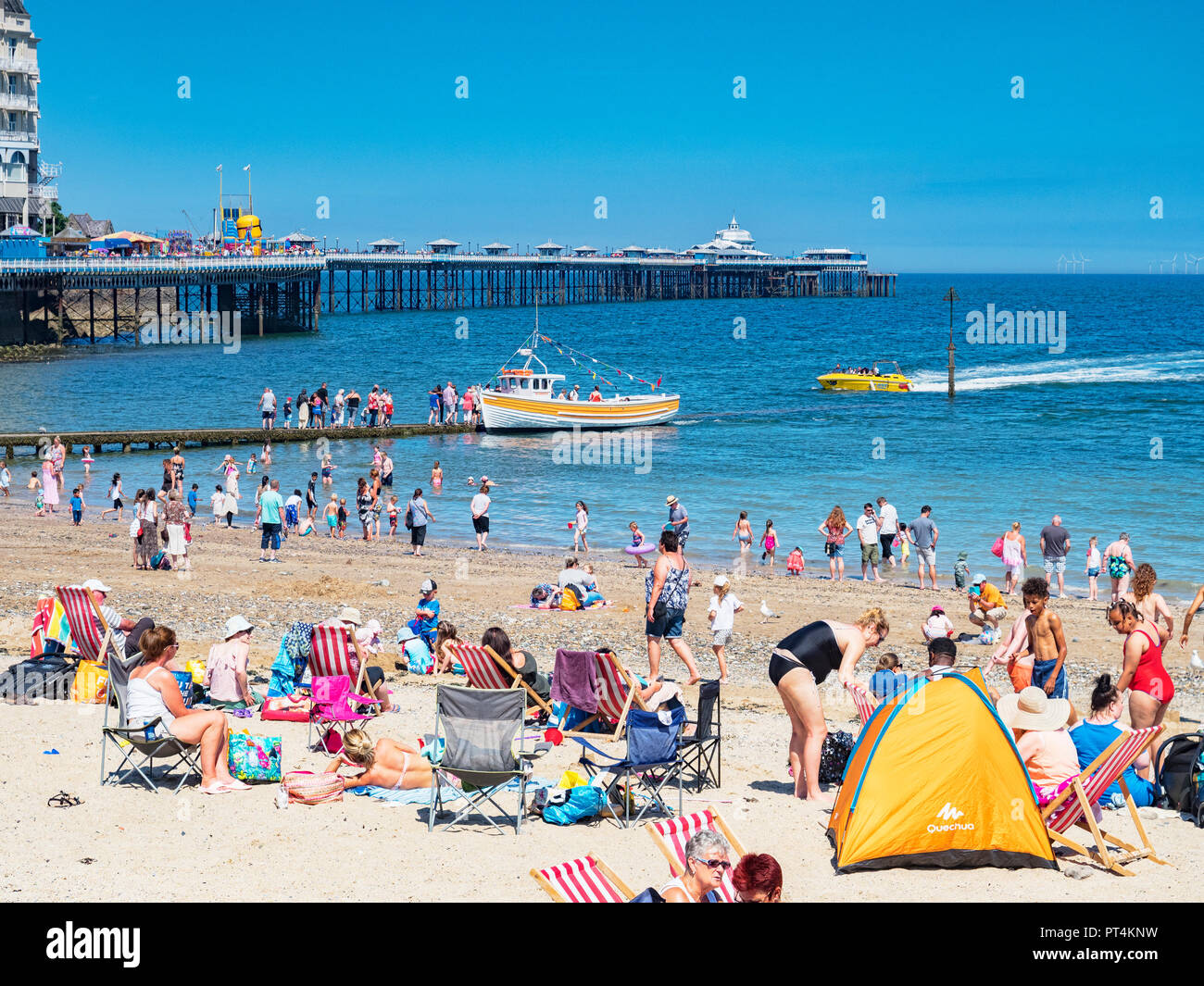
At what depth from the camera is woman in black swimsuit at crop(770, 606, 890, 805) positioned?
7785 mm

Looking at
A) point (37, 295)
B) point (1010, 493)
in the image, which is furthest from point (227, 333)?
point (1010, 493)

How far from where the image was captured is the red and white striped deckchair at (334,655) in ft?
32.9

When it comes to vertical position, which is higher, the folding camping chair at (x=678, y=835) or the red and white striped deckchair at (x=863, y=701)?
the red and white striped deckchair at (x=863, y=701)

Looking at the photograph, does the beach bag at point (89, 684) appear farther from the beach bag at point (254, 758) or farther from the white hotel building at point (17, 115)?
the white hotel building at point (17, 115)

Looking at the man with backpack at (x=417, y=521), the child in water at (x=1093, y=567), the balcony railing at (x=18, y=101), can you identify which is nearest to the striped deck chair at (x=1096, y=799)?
the child in water at (x=1093, y=567)

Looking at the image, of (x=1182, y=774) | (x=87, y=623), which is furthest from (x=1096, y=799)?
(x=87, y=623)

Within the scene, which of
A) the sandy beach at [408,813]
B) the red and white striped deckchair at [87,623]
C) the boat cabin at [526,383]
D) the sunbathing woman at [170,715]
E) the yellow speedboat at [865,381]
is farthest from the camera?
the yellow speedboat at [865,381]

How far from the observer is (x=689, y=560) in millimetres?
20906

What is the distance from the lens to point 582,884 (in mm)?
5914

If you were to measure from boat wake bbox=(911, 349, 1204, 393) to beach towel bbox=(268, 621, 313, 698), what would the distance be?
1789 inches

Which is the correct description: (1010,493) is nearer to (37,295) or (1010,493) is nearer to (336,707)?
(336,707)

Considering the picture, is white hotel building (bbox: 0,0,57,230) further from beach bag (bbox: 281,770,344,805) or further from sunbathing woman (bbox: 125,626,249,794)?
beach bag (bbox: 281,770,344,805)

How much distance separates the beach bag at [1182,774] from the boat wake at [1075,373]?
4563cm

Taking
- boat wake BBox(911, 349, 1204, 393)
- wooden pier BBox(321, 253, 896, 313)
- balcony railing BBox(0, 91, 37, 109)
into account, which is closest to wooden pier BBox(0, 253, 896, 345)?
wooden pier BBox(321, 253, 896, 313)
